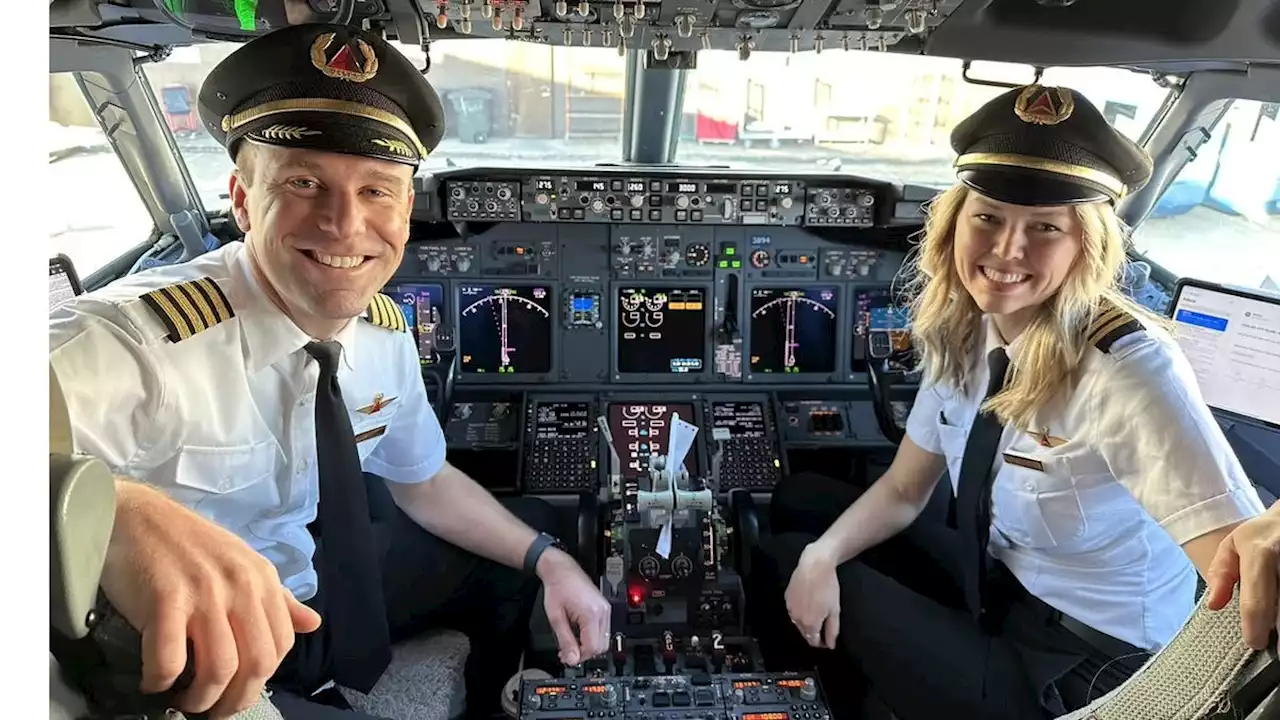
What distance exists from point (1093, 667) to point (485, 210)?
2.24 m

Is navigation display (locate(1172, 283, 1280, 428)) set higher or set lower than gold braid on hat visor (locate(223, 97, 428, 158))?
lower

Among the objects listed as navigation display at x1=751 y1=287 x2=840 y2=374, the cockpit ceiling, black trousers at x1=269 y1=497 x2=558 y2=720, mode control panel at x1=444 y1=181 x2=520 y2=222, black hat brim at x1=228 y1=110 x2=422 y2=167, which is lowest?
black trousers at x1=269 y1=497 x2=558 y2=720

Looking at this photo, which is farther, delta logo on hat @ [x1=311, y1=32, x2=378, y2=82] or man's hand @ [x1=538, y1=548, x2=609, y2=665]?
man's hand @ [x1=538, y1=548, x2=609, y2=665]

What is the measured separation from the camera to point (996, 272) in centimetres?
177

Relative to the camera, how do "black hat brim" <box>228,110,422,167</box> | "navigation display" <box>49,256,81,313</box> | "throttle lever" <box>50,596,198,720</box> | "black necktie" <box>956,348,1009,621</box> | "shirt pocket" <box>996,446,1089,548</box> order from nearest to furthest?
1. "throttle lever" <box>50,596,198,720</box>
2. "black hat brim" <box>228,110,422,167</box>
3. "shirt pocket" <box>996,446,1089,548</box>
4. "black necktie" <box>956,348,1009,621</box>
5. "navigation display" <box>49,256,81,313</box>

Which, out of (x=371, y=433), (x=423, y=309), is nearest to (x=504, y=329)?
(x=423, y=309)

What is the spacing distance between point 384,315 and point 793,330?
5.86ft

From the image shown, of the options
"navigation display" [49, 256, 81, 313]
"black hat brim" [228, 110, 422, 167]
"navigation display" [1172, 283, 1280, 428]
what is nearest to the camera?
"black hat brim" [228, 110, 422, 167]

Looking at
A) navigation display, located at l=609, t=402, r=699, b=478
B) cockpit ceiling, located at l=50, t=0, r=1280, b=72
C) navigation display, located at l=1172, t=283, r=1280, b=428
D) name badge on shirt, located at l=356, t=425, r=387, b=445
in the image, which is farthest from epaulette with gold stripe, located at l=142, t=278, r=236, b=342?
navigation display, located at l=1172, t=283, r=1280, b=428

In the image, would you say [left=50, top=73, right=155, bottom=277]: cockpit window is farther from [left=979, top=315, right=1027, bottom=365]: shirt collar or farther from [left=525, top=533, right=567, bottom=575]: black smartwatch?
[left=979, top=315, right=1027, bottom=365]: shirt collar

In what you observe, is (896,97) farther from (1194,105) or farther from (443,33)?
(443,33)

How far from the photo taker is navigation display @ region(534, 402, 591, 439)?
327cm

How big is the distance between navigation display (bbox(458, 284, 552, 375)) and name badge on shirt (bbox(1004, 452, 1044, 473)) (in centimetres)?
185

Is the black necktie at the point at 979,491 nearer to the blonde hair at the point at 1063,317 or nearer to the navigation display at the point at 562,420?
the blonde hair at the point at 1063,317
